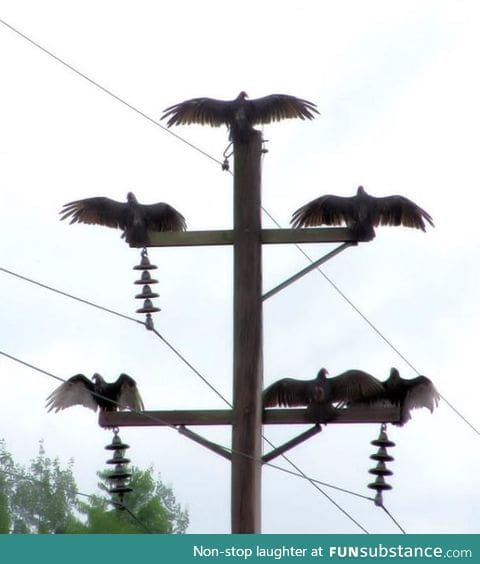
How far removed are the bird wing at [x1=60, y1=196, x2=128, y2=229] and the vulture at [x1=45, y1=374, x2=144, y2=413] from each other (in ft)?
3.56

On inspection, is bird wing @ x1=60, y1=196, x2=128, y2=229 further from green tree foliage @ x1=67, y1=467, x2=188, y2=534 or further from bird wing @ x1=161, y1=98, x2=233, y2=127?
green tree foliage @ x1=67, y1=467, x2=188, y2=534


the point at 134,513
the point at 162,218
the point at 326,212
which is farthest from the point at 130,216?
the point at 134,513

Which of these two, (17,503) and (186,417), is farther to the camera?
(17,503)

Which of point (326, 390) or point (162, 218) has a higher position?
point (162, 218)

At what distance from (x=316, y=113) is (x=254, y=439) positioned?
177 inches

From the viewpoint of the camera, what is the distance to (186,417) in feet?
43.2

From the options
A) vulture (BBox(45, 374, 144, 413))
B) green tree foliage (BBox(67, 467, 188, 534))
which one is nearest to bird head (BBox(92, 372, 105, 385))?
vulture (BBox(45, 374, 144, 413))

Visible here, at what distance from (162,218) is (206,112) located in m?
1.32

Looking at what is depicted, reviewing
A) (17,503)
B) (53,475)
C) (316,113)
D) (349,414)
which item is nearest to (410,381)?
(349,414)

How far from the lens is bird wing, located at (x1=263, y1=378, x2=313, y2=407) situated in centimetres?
1372

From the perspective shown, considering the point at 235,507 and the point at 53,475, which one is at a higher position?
the point at 53,475

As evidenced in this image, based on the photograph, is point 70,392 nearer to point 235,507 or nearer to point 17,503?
point 235,507

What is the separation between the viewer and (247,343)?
1315cm

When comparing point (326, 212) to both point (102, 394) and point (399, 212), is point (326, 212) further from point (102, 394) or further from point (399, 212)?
point (102, 394)
